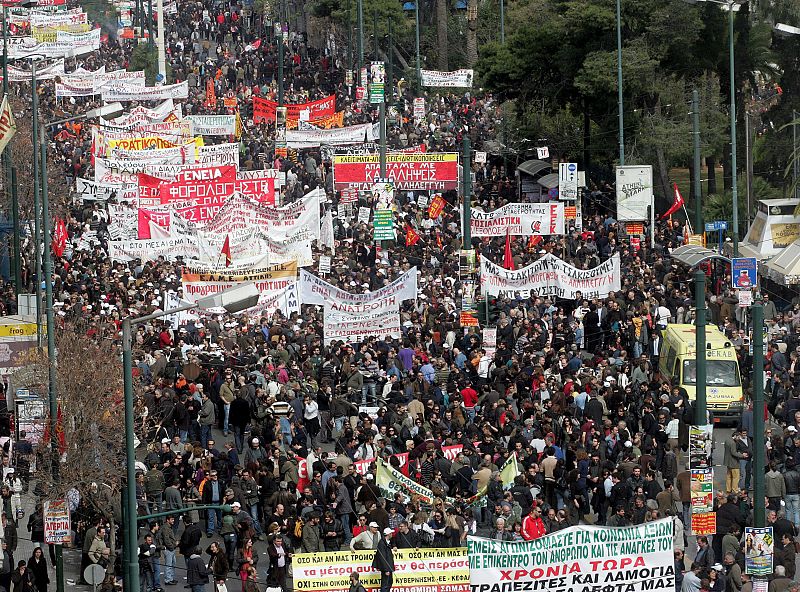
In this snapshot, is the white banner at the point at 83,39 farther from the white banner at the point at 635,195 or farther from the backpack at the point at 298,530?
the backpack at the point at 298,530

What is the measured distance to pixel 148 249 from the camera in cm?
4297

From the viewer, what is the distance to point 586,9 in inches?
2259

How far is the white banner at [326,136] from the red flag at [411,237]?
32.5 ft

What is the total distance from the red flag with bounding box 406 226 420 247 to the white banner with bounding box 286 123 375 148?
9.91 meters

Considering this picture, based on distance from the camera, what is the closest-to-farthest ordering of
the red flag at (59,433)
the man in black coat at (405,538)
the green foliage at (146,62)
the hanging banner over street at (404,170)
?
the man in black coat at (405,538) < the red flag at (59,433) < the hanging banner over street at (404,170) < the green foliage at (146,62)

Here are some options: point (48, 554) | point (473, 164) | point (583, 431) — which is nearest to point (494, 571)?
point (583, 431)

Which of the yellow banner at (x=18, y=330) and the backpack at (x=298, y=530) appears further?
the yellow banner at (x=18, y=330)

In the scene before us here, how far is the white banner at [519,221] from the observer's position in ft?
141

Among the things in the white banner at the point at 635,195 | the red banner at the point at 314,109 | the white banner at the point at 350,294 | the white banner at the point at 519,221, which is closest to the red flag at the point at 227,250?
the white banner at the point at 350,294

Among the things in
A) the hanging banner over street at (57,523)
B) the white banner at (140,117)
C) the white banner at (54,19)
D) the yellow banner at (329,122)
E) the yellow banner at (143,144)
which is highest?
the white banner at (54,19)

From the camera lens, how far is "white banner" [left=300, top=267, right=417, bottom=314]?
34.8 meters

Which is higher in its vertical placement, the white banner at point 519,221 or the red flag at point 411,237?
the white banner at point 519,221

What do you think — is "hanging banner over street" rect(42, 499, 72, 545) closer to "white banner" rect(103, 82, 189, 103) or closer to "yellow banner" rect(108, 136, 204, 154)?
"yellow banner" rect(108, 136, 204, 154)

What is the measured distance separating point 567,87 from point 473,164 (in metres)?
4.67
